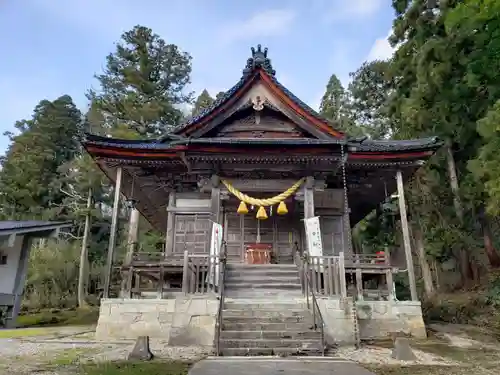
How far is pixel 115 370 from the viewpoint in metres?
5.59

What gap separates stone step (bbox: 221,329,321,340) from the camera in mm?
7730

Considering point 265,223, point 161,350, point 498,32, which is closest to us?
point 161,350

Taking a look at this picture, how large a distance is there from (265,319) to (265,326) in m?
0.26

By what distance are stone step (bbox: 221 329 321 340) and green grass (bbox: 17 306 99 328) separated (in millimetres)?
11100

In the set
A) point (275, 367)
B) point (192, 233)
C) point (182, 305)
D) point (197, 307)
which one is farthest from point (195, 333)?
point (192, 233)

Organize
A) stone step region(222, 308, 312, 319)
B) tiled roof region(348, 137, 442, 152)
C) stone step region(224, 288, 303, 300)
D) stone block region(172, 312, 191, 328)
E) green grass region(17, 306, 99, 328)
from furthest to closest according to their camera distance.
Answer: green grass region(17, 306, 99, 328)
tiled roof region(348, 137, 442, 152)
stone step region(224, 288, 303, 300)
stone block region(172, 312, 191, 328)
stone step region(222, 308, 312, 319)

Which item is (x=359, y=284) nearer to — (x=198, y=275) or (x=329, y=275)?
(x=329, y=275)

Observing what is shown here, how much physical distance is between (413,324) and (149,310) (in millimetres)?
7044

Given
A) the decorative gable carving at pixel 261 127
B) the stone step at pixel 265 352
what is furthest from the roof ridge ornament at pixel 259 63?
the stone step at pixel 265 352

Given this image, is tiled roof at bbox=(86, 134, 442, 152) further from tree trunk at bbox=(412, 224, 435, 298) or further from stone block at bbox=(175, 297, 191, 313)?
tree trunk at bbox=(412, 224, 435, 298)

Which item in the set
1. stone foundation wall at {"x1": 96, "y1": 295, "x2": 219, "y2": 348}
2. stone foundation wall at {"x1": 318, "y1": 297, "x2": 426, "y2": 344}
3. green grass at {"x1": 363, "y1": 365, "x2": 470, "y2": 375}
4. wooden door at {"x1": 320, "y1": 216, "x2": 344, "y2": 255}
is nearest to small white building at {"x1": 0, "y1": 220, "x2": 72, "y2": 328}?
stone foundation wall at {"x1": 96, "y1": 295, "x2": 219, "y2": 348}

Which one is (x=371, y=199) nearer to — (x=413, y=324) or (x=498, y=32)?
(x=413, y=324)

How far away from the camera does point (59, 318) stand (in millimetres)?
18156

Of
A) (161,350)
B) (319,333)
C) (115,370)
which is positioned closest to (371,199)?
(319,333)
